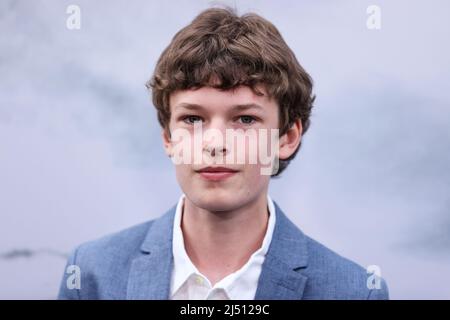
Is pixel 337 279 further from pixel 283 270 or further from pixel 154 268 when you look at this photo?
pixel 154 268

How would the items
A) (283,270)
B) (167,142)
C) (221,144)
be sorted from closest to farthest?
(221,144) → (283,270) → (167,142)

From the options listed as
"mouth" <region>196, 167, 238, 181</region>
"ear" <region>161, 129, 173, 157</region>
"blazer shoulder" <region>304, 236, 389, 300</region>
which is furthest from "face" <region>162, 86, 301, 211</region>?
"blazer shoulder" <region>304, 236, 389, 300</region>

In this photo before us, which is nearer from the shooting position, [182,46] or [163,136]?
[182,46]

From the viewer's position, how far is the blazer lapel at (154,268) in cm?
254

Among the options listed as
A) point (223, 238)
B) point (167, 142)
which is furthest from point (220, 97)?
point (223, 238)

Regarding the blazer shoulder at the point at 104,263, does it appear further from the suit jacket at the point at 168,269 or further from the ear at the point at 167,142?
the ear at the point at 167,142

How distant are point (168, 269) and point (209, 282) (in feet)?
0.49

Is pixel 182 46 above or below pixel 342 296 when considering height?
above

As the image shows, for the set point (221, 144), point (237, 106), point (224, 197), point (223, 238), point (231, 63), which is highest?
point (231, 63)

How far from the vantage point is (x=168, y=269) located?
257 cm
